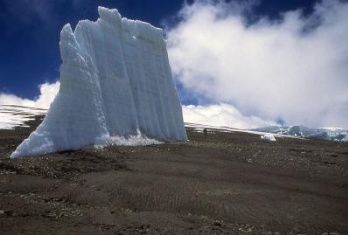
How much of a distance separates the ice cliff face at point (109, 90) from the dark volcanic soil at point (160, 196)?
5.42 ft

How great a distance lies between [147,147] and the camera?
32.4 m

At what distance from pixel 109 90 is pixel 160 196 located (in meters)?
15.4

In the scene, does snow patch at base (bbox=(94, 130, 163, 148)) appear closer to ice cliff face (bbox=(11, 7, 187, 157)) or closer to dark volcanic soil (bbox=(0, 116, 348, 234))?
ice cliff face (bbox=(11, 7, 187, 157))

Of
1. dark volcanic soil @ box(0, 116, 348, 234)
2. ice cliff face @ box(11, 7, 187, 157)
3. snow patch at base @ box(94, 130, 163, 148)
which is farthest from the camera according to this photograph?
snow patch at base @ box(94, 130, 163, 148)

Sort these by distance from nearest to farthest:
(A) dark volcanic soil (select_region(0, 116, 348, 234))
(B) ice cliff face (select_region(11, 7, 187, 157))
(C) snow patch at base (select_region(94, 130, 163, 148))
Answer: (A) dark volcanic soil (select_region(0, 116, 348, 234)) < (B) ice cliff face (select_region(11, 7, 187, 157)) < (C) snow patch at base (select_region(94, 130, 163, 148))

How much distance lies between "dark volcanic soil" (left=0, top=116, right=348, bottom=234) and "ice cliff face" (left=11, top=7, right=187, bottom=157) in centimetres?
165

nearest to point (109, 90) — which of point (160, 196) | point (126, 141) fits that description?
point (126, 141)

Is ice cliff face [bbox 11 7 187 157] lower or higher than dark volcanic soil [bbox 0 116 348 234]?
higher

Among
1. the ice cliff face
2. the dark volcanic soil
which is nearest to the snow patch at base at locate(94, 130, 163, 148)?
the ice cliff face

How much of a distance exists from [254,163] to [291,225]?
14022mm

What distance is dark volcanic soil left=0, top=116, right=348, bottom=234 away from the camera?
49.3 feet

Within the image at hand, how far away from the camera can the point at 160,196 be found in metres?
18.7

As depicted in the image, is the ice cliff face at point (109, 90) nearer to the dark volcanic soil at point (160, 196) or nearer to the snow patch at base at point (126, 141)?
the snow patch at base at point (126, 141)

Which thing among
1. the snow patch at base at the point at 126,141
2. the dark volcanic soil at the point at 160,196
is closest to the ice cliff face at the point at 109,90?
the snow patch at base at the point at 126,141
